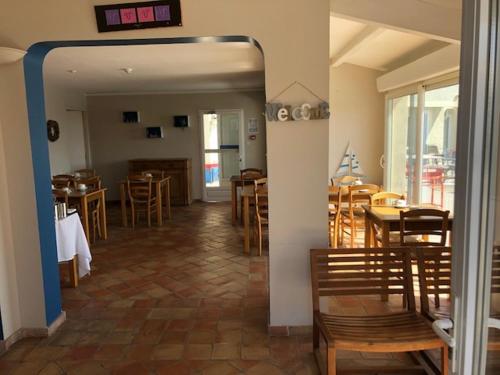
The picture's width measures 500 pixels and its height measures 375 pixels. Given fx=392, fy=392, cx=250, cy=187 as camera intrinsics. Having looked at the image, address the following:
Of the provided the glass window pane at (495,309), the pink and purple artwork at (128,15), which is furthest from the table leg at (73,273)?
the glass window pane at (495,309)

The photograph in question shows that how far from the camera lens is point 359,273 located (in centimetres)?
251

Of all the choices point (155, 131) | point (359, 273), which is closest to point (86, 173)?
point (155, 131)

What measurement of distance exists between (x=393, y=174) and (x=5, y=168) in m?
5.70

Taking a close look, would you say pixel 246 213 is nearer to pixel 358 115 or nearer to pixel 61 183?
pixel 61 183

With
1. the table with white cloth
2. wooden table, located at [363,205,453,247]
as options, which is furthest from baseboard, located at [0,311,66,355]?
wooden table, located at [363,205,453,247]

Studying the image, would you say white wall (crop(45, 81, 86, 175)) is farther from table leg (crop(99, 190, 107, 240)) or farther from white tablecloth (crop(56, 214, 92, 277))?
white tablecloth (crop(56, 214, 92, 277))

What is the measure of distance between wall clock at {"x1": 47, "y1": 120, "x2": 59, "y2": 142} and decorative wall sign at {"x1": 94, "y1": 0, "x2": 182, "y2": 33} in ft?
16.0

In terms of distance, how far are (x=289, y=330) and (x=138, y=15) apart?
2.39m

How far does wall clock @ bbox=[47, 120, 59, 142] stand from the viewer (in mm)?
6772

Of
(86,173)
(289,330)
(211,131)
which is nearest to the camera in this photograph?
(289,330)

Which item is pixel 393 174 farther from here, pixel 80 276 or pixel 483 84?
pixel 483 84

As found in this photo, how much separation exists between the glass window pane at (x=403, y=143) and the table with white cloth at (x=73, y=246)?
4.40m

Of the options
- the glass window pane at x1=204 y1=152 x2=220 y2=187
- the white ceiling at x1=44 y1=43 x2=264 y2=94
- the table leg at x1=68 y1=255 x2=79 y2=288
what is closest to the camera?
the table leg at x1=68 y1=255 x2=79 y2=288

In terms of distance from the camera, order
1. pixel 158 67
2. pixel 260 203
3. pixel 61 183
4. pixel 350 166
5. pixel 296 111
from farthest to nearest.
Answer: pixel 350 166, pixel 61 183, pixel 158 67, pixel 260 203, pixel 296 111
